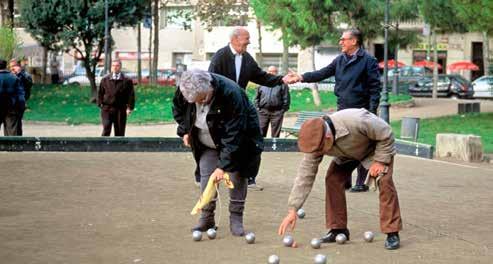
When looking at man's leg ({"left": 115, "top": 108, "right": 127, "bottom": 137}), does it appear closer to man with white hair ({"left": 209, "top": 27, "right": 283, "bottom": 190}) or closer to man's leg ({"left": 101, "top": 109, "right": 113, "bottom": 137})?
man's leg ({"left": 101, "top": 109, "right": 113, "bottom": 137})

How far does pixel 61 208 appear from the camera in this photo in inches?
441

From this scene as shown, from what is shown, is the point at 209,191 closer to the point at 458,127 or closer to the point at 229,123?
the point at 229,123

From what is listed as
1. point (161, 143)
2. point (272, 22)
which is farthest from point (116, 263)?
point (272, 22)

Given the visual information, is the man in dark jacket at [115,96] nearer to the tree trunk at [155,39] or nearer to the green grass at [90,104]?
the green grass at [90,104]

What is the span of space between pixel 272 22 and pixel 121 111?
18.5 metres

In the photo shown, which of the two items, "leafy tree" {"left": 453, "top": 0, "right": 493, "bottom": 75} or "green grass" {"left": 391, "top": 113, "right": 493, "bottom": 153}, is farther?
"leafy tree" {"left": 453, "top": 0, "right": 493, "bottom": 75}

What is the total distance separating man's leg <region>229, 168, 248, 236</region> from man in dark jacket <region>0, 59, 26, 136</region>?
9776 mm

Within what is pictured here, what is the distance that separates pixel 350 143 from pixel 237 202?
4.72ft

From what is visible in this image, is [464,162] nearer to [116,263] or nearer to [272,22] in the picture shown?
[116,263]

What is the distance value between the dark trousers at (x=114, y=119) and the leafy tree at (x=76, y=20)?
73.6 feet

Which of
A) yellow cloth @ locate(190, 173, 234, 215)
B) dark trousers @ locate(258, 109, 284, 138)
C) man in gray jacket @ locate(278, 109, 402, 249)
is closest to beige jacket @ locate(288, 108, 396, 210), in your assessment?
man in gray jacket @ locate(278, 109, 402, 249)

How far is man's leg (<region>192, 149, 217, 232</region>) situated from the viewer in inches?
363

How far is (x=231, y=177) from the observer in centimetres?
921

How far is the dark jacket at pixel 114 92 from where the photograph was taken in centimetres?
1788
